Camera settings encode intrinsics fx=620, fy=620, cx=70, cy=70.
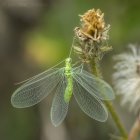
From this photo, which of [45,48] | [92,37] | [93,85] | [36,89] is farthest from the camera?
[45,48]

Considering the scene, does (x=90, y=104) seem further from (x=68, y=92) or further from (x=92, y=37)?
(x=92, y=37)

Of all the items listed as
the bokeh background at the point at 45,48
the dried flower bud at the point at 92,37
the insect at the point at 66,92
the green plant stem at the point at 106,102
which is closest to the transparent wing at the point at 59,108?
the insect at the point at 66,92

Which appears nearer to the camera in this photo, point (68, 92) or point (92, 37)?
point (92, 37)

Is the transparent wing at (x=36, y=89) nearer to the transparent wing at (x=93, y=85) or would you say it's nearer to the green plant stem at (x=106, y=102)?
the transparent wing at (x=93, y=85)

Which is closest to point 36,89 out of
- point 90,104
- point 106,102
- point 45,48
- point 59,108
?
point 59,108

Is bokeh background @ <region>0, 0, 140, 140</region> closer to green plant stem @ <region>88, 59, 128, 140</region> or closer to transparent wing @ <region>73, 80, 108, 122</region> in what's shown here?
transparent wing @ <region>73, 80, 108, 122</region>
